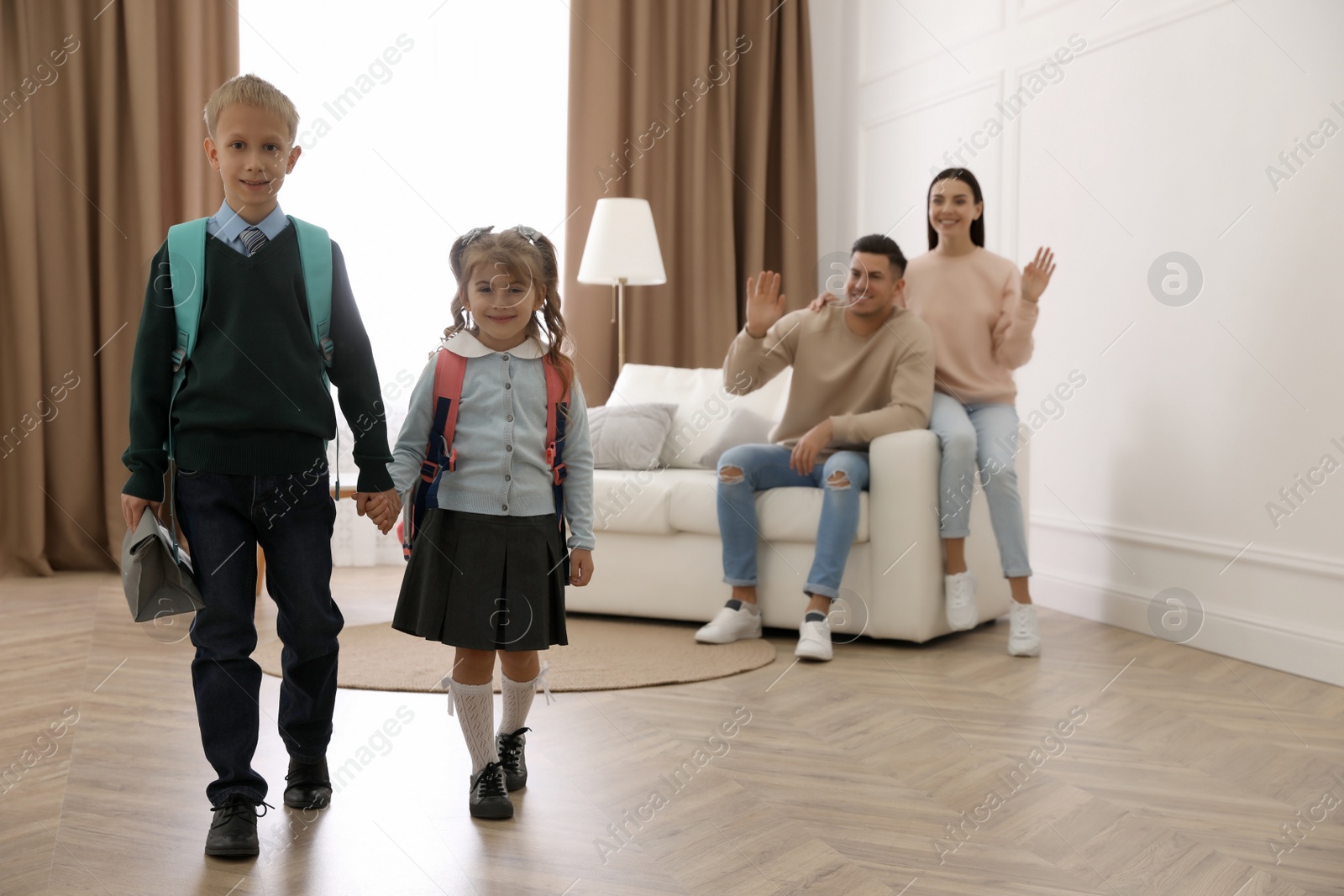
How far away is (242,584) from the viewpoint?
1.64 meters

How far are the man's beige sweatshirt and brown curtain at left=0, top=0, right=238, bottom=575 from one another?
2.23 meters

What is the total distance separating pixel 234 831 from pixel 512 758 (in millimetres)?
462

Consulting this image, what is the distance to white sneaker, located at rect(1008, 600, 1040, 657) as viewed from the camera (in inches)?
113

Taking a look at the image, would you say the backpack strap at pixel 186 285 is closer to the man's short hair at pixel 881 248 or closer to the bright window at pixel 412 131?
the man's short hair at pixel 881 248

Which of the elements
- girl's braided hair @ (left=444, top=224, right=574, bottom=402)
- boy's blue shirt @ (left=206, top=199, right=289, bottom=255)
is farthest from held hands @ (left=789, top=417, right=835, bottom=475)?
boy's blue shirt @ (left=206, top=199, right=289, bottom=255)

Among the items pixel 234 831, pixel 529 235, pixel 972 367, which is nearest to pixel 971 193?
pixel 972 367

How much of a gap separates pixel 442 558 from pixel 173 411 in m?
0.44

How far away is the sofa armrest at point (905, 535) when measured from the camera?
293cm

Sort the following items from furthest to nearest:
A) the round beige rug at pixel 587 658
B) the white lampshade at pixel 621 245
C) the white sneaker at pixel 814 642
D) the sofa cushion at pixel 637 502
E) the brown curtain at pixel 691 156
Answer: the brown curtain at pixel 691 156
the white lampshade at pixel 621 245
the sofa cushion at pixel 637 502
the white sneaker at pixel 814 642
the round beige rug at pixel 587 658

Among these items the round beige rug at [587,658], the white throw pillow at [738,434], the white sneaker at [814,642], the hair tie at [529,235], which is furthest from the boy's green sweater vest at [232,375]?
the white throw pillow at [738,434]

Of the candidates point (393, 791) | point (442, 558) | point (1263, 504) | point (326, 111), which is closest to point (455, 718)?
point (393, 791)

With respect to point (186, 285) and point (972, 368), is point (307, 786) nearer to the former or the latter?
point (186, 285)

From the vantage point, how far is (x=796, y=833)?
169 cm

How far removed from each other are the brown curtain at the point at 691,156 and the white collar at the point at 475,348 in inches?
112
